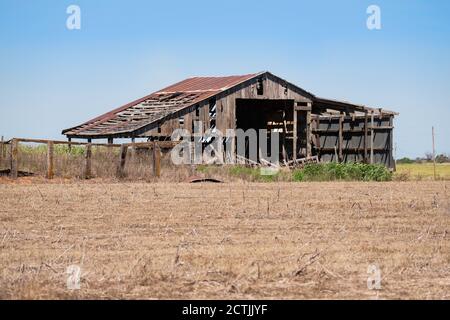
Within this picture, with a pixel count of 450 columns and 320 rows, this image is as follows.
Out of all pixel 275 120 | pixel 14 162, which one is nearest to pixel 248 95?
pixel 275 120

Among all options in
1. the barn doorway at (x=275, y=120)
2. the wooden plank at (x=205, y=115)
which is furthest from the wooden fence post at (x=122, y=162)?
the barn doorway at (x=275, y=120)

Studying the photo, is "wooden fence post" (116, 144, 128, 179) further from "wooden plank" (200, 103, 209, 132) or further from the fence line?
"wooden plank" (200, 103, 209, 132)

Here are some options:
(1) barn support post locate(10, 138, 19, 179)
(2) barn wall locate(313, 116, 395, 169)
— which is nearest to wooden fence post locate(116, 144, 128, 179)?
(1) barn support post locate(10, 138, 19, 179)

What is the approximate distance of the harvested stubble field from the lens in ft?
29.7

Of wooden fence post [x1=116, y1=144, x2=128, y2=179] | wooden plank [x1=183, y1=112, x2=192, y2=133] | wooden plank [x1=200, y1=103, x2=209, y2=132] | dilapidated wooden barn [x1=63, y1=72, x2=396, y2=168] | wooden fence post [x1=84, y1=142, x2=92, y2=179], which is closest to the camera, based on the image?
wooden fence post [x1=84, y1=142, x2=92, y2=179]

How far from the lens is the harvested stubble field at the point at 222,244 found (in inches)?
357

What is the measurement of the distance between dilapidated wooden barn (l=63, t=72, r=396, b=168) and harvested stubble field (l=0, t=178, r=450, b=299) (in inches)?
705

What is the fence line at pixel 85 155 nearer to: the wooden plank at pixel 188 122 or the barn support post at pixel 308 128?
the wooden plank at pixel 188 122

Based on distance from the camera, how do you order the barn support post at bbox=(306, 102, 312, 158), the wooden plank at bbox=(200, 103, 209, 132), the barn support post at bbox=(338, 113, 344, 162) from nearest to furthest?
the wooden plank at bbox=(200, 103, 209, 132) → the barn support post at bbox=(306, 102, 312, 158) → the barn support post at bbox=(338, 113, 344, 162)

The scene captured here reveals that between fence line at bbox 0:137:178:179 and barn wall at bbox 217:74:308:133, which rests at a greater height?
barn wall at bbox 217:74:308:133

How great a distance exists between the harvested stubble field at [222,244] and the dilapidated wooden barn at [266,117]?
17.9 m

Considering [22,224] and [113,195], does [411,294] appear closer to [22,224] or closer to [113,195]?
[22,224]

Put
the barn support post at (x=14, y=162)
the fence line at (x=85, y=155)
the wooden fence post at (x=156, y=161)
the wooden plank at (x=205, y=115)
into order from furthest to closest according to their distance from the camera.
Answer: the wooden plank at (x=205, y=115), the wooden fence post at (x=156, y=161), the fence line at (x=85, y=155), the barn support post at (x=14, y=162)

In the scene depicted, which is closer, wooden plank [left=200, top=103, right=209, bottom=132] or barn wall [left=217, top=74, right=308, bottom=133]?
wooden plank [left=200, top=103, right=209, bottom=132]
